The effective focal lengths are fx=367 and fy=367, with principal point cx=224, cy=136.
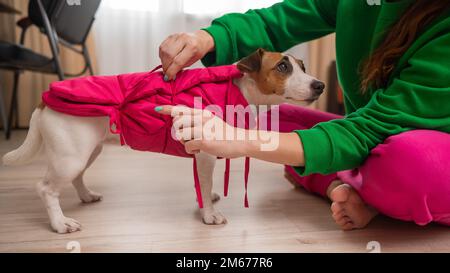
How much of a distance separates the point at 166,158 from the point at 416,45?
101 centimetres

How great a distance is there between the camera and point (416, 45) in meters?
0.65


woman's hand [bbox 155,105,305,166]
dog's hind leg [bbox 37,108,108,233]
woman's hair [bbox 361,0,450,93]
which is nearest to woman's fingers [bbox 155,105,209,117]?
woman's hand [bbox 155,105,305,166]

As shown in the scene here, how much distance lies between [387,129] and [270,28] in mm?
376

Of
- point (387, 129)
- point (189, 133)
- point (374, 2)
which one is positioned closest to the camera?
point (189, 133)

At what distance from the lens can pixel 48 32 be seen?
725 mm

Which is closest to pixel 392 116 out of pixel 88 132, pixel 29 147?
pixel 88 132

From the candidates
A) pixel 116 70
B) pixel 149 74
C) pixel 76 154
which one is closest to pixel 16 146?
pixel 76 154

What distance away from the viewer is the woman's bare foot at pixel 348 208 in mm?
717

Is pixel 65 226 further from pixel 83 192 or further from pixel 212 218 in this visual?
pixel 212 218

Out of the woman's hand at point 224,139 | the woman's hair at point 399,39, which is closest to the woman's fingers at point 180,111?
the woman's hand at point 224,139

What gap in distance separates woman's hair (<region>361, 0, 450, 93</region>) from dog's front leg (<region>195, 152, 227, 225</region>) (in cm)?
36

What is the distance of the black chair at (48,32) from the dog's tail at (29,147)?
0.21 ft

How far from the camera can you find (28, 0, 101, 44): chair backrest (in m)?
0.69

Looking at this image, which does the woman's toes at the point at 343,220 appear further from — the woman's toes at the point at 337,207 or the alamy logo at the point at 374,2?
the alamy logo at the point at 374,2
